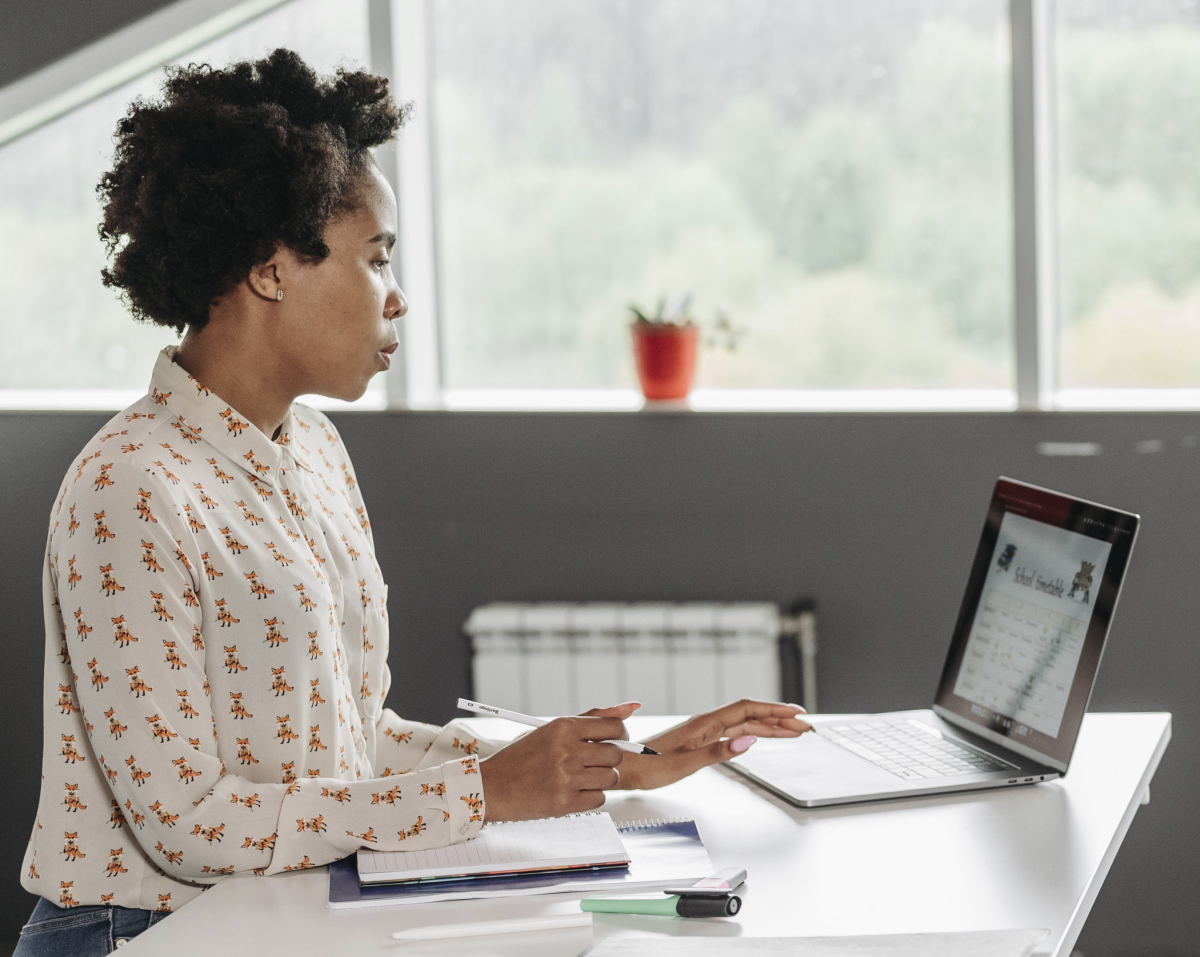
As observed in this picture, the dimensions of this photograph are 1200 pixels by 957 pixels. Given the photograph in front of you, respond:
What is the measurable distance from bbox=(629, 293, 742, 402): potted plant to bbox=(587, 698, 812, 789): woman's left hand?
4.65ft

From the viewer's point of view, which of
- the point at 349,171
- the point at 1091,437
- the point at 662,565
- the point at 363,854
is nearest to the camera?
the point at 363,854

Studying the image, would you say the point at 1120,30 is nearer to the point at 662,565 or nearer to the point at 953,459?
the point at 953,459

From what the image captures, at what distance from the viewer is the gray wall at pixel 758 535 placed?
107 inches

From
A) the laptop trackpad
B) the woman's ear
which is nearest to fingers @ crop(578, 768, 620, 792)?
the laptop trackpad

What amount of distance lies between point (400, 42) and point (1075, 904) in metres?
2.45

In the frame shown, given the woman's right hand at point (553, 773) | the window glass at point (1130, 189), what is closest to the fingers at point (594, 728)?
the woman's right hand at point (553, 773)

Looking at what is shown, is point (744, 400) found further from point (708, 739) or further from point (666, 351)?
point (708, 739)

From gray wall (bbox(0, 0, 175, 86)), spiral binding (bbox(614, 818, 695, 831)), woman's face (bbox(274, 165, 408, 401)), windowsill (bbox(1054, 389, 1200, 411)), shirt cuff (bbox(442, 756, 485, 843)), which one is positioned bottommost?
spiral binding (bbox(614, 818, 695, 831))

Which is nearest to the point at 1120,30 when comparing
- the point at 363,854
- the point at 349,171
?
the point at 349,171

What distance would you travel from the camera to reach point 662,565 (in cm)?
294

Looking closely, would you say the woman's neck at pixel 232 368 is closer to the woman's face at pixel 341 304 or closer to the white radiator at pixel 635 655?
the woman's face at pixel 341 304

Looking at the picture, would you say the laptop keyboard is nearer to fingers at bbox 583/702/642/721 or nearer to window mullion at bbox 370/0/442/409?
fingers at bbox 583/702/642/721

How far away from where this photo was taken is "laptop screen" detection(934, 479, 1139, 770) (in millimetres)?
1494

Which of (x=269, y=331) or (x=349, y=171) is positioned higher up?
(x=349, y=171)
